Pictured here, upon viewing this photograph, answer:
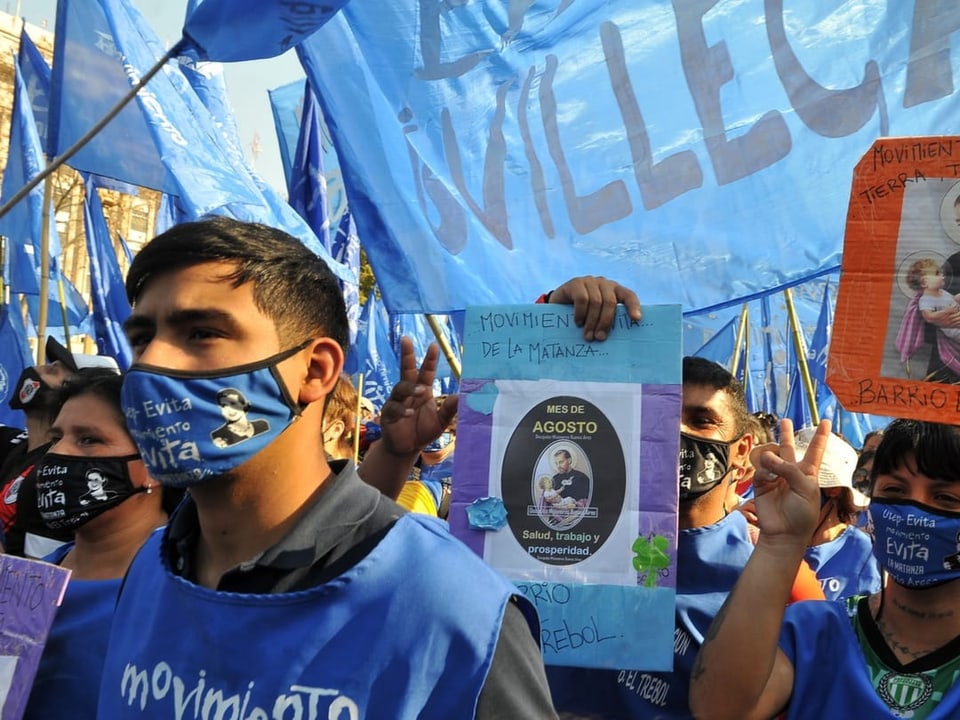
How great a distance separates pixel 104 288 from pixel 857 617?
758 centimetres

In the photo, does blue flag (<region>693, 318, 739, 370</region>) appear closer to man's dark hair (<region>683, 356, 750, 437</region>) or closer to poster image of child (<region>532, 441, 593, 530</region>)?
man's dark hair (<region>683, 356, 750, 437</region>)

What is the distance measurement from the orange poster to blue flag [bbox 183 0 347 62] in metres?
1.57

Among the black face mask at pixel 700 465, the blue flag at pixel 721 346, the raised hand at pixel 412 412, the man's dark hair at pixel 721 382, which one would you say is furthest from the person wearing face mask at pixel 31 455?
the blue flag at pixel 721 346

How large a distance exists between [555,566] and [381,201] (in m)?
1.95

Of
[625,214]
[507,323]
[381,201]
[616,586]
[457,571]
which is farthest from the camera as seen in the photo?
[381,201]

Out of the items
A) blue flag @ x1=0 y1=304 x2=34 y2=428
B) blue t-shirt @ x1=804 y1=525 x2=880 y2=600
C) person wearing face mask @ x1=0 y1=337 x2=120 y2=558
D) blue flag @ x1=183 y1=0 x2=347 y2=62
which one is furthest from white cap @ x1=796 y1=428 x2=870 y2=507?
blue flag @ x1=0 y1=304 x2=34 y2=428

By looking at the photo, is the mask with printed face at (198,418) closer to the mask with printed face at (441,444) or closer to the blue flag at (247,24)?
the blue flag at (247,24)

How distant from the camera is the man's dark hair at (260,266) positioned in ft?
5.64

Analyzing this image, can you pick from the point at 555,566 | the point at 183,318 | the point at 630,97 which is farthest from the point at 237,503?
the point at 630,97

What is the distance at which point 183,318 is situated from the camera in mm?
1672

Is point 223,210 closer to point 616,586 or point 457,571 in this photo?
point 616,586

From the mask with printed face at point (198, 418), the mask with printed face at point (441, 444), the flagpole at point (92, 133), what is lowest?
the mask with printed face at point (441, 444)

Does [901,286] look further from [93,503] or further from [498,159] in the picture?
[93,503]

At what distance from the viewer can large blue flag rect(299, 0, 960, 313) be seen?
3.35 metres
